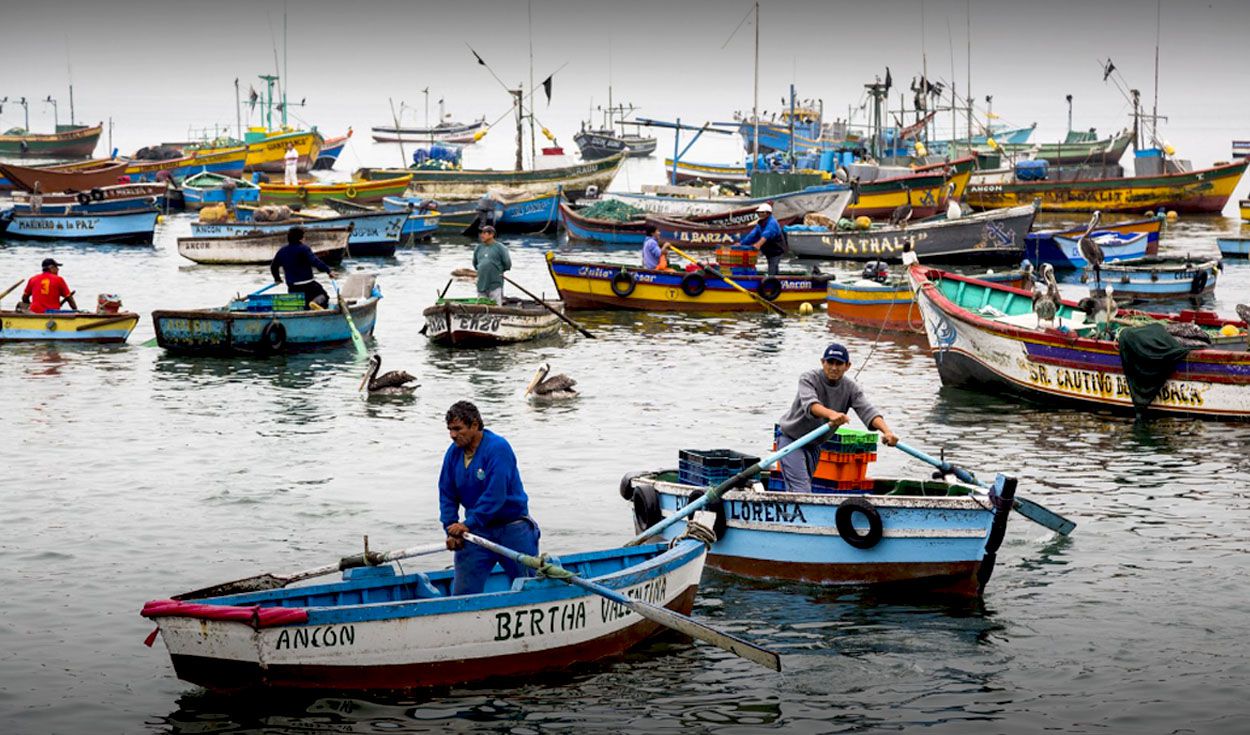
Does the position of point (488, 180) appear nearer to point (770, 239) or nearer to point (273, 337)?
point (770, 239)

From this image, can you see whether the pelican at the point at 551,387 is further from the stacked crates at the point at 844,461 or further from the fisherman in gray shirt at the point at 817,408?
the fisherman in gray shirt at the point at 817,408

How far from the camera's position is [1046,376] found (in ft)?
72.2

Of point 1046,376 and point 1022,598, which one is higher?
point 1046,376

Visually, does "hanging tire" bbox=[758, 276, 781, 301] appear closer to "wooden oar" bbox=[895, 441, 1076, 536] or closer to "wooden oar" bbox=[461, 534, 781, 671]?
"wooden oar" bbox=[895, 441, 1076, 536]

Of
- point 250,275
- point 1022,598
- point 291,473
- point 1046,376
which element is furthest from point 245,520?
point 250,275

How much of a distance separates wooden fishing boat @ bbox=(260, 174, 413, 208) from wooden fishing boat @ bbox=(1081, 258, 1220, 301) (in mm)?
31624

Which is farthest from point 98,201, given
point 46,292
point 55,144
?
point 55,144

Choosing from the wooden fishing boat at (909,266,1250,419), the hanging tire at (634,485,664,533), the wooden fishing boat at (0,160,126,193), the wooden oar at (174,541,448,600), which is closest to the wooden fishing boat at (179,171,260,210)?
the wooden fishing boat at (0,160,126,193)

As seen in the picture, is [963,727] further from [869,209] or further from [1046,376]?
[869,209]

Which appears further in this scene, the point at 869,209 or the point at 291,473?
the point at 869,209

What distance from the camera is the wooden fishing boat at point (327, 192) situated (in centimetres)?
5741

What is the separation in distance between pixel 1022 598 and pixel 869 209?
137ft

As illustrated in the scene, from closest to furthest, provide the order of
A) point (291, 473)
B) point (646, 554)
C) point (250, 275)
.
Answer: point (646, 554) → point (291, 473) → point (250, 275)

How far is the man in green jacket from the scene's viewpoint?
26.9m
